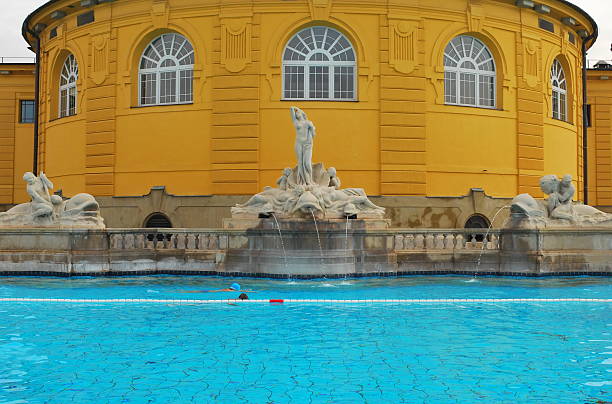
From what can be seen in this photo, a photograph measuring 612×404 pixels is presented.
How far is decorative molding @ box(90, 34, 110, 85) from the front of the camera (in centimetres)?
2441

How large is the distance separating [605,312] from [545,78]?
16969 mm

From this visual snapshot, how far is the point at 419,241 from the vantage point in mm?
16906

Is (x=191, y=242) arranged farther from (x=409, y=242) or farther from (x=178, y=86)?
(x=178, y=86)

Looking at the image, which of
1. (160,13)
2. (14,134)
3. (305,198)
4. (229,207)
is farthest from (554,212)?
(14,134)

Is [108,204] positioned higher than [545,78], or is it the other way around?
[545,78]

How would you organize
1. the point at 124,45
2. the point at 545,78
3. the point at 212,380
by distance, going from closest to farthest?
the point at 212,380 → the point at 124,45 → the point at 545,78

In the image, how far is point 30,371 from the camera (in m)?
6.96

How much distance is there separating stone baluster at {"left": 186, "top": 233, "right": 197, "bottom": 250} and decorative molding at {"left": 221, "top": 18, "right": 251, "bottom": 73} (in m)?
7.86

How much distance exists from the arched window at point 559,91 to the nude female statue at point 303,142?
14037 millimetres

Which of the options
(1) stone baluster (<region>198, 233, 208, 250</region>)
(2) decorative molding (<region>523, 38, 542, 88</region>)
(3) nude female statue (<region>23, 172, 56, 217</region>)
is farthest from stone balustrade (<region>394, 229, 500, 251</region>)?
(2) decorative molding (<region>523, 38, 542, 88</region>)

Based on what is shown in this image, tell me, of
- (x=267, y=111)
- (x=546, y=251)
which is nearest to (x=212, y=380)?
(x=546, y=251)

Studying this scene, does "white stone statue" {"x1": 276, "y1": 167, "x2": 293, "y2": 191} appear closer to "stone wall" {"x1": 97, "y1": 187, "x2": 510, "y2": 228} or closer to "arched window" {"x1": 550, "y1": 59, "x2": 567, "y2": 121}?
"stone wall" {"x1": 97, "y1": 187, "x2": 510, "y2": 228}

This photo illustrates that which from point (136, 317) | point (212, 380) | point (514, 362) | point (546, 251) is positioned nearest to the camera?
point (212, 380)

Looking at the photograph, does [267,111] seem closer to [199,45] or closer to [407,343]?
[199,45]
